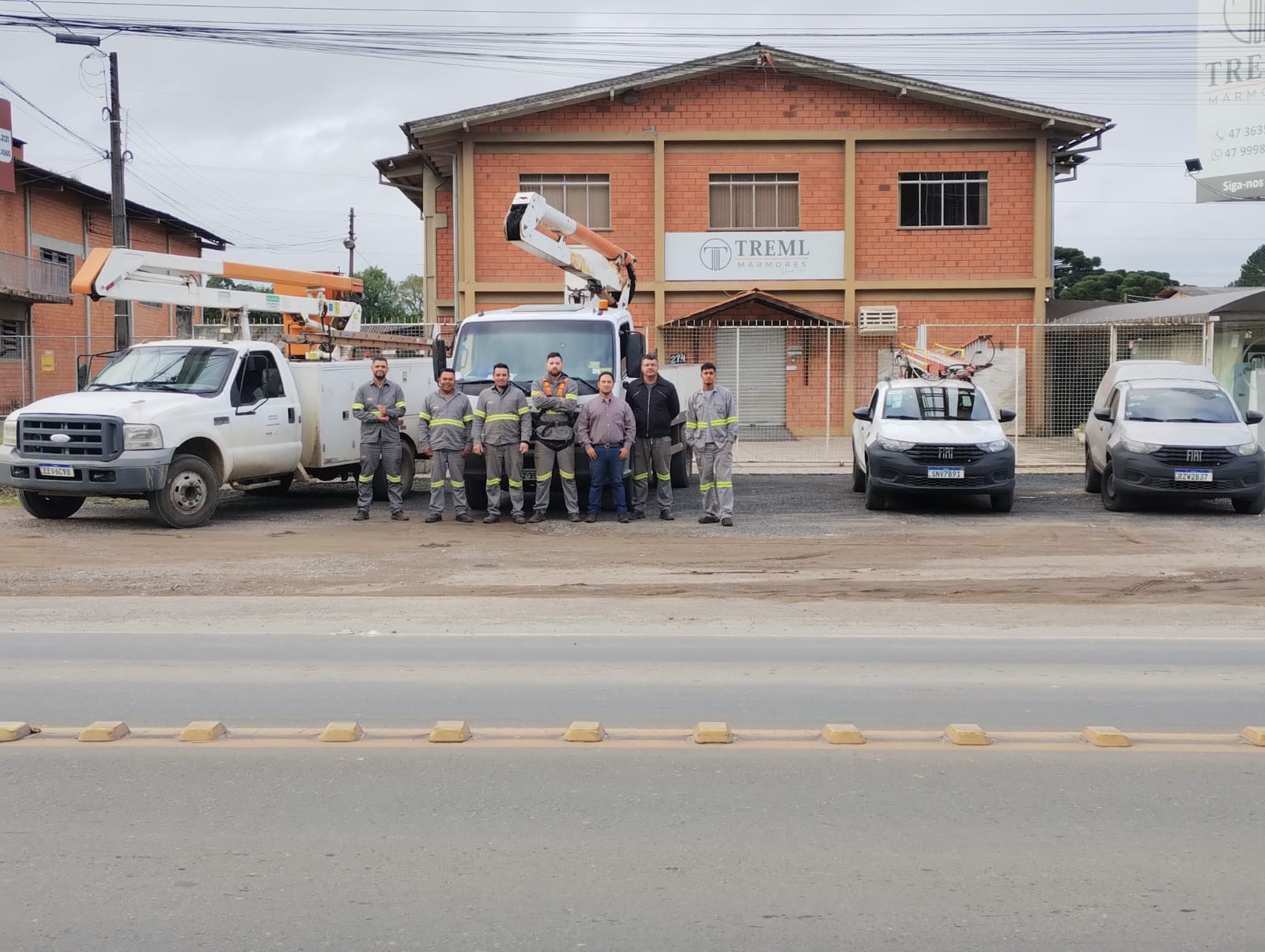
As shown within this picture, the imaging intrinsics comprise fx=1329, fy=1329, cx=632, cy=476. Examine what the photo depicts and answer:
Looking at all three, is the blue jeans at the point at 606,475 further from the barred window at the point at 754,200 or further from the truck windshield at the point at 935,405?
the barred window at the point at 754,200

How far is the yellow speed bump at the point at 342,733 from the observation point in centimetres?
623

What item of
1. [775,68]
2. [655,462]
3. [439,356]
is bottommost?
[655,462]

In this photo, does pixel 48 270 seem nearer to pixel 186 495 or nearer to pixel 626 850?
pixel 186 495

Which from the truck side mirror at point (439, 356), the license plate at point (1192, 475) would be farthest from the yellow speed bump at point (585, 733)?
the license plate at point (1192, 475)

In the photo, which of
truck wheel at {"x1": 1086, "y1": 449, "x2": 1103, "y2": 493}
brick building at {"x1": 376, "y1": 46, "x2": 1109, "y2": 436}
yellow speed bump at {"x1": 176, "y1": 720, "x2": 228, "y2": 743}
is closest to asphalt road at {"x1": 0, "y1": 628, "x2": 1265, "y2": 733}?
yellow speed bump at {"x1": 176, "y1": 720, "x2": 228, "y2": 743}

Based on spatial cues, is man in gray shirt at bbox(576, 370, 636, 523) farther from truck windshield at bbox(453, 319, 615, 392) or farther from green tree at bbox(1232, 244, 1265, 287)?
green tree at bbox(1232, 244, 1265, 287)

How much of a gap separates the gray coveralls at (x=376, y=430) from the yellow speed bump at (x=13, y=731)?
9.88m

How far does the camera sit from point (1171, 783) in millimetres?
5594

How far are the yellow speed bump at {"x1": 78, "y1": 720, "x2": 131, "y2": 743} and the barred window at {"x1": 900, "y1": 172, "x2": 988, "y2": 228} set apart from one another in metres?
27.0

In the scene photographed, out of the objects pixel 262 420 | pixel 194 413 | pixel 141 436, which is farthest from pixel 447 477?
pixel 141 436

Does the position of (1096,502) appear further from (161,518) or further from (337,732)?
(337,732)

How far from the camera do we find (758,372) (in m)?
30.3

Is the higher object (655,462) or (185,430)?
(185,430)

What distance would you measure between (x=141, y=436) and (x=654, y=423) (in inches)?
235
